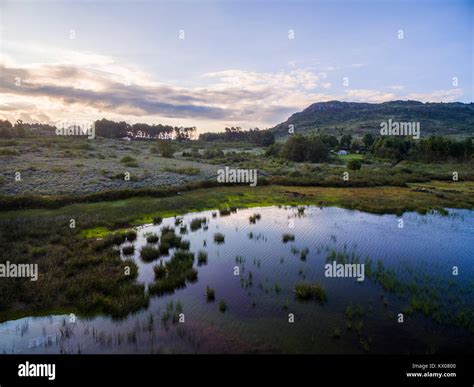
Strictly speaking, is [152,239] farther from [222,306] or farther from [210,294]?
[222,306]

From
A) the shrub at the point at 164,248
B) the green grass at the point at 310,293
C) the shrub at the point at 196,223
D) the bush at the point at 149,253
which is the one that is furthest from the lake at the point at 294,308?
the shrub at the point at 196,223

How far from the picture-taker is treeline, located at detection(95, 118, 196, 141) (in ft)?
497

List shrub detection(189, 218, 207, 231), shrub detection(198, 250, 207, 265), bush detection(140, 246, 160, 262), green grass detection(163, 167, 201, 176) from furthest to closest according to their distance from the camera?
green grass detection(163, 167, 201, 176)
shrub detection(189, 218, 207, 231)
bush detection(140, 246, 160, 262)
shrub detection(198, 250, 207, 265)

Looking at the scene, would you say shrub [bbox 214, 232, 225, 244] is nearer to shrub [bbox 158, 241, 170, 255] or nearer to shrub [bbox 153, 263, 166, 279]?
shrub [bbox 158, 241, 170, 255]

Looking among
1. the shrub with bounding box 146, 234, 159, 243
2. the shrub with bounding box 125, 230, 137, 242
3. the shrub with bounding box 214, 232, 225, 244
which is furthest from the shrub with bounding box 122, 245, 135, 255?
the shrub with bounding box 214, 232, 225, 244

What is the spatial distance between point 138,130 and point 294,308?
173 metres

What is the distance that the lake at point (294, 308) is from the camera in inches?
373

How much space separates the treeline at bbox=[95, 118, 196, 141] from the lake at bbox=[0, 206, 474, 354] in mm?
145828

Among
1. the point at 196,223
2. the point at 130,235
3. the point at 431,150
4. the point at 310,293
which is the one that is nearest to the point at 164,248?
the point at 130,235

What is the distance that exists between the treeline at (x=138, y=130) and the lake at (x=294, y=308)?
146 m

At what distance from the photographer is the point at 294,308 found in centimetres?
1168

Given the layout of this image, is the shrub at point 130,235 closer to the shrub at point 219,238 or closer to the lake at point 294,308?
the lake at point 294,308

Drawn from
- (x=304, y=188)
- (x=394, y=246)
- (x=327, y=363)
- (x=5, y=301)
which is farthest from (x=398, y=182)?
(x=5, y=301)

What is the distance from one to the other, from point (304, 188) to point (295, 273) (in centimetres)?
3118
